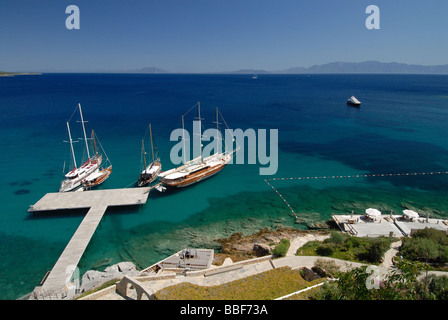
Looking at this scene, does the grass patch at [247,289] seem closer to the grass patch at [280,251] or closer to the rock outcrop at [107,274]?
the grass patch at [280,251]

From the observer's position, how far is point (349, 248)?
91.9ft

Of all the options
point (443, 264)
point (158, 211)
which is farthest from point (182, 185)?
point (443, 264)

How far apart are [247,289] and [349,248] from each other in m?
13.1

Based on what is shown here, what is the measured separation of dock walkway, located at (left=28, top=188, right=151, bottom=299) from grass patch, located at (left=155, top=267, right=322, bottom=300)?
38.5 ft

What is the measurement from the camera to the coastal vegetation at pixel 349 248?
2572 cm

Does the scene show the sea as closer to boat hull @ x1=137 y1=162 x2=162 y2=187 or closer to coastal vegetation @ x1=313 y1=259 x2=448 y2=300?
boat hull @ x1=137 y1=162 x2=162 y2=187

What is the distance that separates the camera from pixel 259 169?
53625mm

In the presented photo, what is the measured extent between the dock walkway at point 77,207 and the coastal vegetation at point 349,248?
75.7ft

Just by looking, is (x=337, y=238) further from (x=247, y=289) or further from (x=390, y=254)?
(x=247, y=289)

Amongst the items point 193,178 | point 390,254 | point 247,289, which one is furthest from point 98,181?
point 390,254

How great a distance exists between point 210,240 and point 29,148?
174ft

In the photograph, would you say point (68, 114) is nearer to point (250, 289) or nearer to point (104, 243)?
point (104, 243)

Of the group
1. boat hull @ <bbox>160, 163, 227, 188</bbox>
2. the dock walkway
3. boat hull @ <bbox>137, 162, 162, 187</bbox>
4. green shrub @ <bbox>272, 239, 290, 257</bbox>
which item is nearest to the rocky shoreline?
green shrub @ <bbox>272, 239, 290, 257</bbox>

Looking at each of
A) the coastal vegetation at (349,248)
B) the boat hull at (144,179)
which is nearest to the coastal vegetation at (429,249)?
the coastal vegetation at (349,248)
